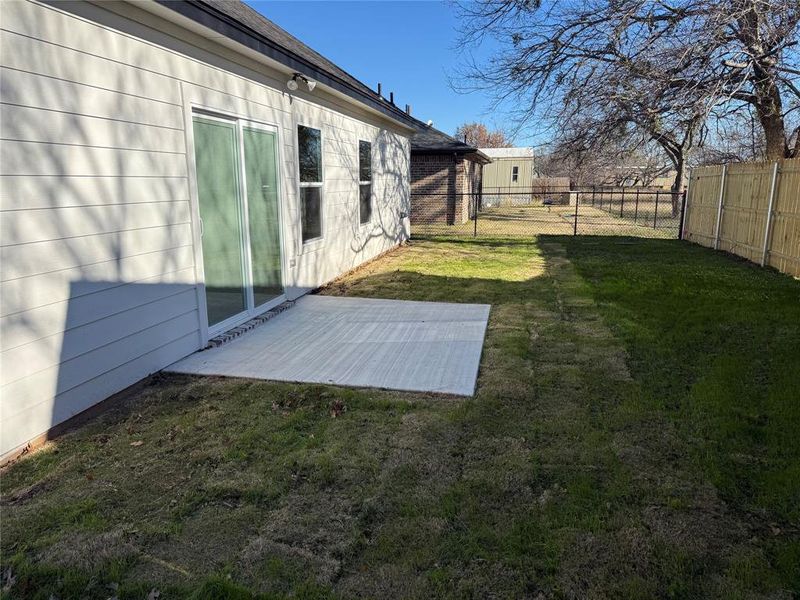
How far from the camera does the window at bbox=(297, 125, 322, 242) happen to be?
284 inches

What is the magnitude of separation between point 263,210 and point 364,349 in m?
2.10

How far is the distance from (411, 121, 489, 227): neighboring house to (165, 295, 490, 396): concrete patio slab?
11765 millimetres

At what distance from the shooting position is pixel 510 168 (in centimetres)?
3984

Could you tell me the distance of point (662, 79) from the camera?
10.0 meters

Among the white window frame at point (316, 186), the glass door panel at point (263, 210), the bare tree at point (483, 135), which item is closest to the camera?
the glass door panel at point (263, 210)

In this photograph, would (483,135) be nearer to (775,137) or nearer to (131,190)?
(775,137)

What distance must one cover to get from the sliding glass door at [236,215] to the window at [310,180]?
91cm

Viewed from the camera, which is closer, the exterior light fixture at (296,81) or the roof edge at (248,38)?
the roof edge at (248,38)

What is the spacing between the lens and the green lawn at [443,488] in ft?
7.11

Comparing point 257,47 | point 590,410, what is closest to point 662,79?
point 257,47

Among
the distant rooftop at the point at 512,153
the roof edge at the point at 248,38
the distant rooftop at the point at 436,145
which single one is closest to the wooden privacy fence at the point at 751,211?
the distant rooftop at the point at 436,145

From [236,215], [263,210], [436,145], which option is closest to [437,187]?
[436,145]

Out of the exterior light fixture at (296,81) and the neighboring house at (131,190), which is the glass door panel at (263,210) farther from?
the exterior light fixture at (296,81)

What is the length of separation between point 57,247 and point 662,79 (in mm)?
10342
